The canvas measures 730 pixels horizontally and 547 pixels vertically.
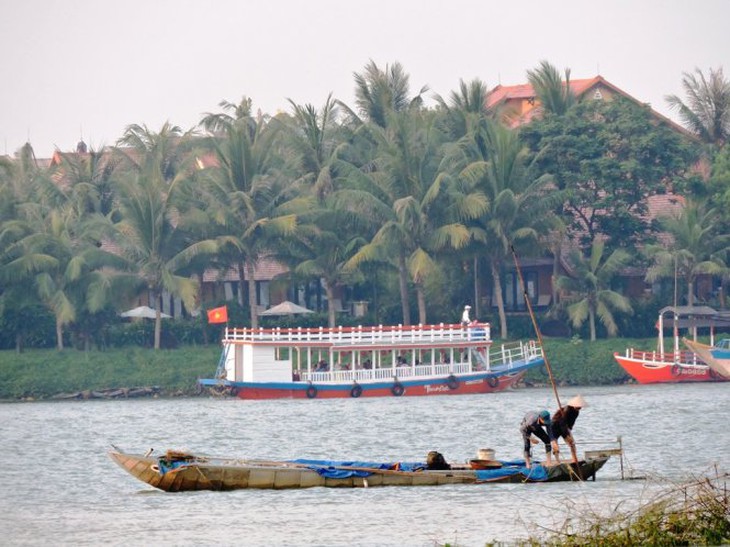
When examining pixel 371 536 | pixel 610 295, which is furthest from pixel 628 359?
pixel 371 536

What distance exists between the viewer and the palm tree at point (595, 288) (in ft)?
212

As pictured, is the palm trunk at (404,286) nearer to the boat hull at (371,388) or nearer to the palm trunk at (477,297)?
the palm trunk at (477,297)

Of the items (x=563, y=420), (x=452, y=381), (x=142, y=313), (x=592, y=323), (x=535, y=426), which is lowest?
(x=535, y=426)

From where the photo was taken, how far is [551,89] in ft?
226

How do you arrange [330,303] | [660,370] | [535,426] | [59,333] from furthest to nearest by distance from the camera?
[330,303]
[59,333]
[660,370]
[535,426]

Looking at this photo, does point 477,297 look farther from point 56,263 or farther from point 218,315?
point 56,263

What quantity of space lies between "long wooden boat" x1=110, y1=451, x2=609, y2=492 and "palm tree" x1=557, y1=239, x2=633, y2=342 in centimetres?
3456

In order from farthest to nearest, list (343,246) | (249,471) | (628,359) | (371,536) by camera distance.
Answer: (343,246)
(628,359)
(249,471)
(371,536)

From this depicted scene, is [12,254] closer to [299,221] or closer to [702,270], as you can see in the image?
[299,221]

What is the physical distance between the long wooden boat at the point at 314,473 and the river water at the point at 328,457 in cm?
25

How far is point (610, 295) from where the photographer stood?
64.6m

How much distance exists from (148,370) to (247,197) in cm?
749

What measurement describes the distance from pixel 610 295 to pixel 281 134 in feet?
47.8

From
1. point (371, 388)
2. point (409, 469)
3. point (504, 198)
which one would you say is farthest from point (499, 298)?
point (409, 469)
